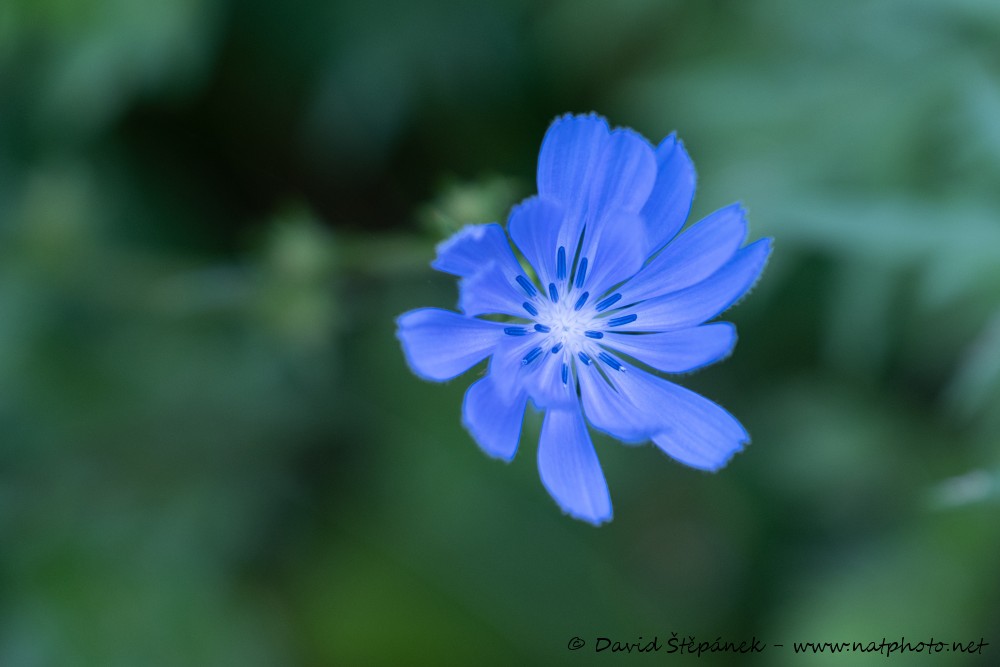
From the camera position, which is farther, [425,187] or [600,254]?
[425,187]

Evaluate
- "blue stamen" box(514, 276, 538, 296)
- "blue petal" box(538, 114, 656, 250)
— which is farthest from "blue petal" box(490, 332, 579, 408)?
"blue petal" box(538, 114, 656, 250)

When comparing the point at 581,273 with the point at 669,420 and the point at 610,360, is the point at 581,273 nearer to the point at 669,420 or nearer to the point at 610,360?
the point at 610,360

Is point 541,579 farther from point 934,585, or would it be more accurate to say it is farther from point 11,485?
point 11,485

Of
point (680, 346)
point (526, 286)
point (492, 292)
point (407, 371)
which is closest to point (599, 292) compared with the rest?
point (526, 286)

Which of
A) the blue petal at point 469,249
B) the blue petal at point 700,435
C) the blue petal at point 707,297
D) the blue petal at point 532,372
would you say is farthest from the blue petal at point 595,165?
the blue petal at point 700,435

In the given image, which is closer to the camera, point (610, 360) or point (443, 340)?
point (443, 340)

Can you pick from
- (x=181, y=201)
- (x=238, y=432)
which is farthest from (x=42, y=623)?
(x=181, y=201)

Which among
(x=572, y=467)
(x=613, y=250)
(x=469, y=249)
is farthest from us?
(x=613, y=250)

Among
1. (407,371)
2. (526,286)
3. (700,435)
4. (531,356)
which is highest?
(407,371)
